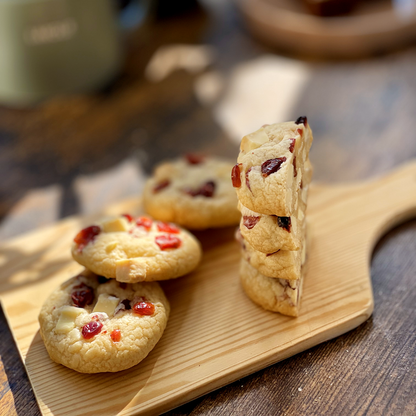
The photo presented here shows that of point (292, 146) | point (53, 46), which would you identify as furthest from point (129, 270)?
point (53, 46)

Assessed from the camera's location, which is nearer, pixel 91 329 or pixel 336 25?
pixel 91 329

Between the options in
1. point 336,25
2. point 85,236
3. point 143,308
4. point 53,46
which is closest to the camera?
point 143,308

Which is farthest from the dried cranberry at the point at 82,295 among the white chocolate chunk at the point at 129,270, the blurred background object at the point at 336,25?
the blurred background object at the point at 336,25

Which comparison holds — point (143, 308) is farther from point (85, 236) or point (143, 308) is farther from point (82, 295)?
point (85, 236)

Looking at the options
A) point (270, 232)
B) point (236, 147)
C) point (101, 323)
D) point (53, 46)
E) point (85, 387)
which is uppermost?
point (53, 46)

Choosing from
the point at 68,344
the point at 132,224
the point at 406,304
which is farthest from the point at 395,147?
the point at 68,344

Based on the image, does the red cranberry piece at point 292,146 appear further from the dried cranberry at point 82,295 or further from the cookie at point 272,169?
the dried cranberry at point 82,295
